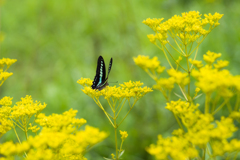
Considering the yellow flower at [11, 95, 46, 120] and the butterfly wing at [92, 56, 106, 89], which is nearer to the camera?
the yellow flower at [11, 95, 46, 120]

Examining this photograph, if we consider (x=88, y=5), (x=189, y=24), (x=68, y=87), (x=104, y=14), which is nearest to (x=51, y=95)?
(x=68, y=87)

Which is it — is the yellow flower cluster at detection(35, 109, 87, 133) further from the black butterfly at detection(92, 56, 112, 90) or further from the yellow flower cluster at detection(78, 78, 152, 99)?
the black butterfly at detection(92, 56, 112, 90)

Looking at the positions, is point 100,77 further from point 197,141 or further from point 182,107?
point 197,141

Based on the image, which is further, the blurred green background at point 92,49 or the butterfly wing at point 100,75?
the blurred green background at point 92,49

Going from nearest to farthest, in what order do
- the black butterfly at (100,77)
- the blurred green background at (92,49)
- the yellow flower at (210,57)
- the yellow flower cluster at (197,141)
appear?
the yellow flower cluster at (197,141) < the yellow flower at (210,57) < the black butterfly at (100,77) < the blurred green background at (92,49)

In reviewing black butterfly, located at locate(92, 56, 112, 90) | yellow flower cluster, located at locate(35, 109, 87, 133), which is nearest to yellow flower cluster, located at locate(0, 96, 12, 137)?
yellow flower cluster, located at locate(35, 109, 87, 133)

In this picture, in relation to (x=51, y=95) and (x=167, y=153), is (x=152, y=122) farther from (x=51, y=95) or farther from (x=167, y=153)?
(x=167, y=153)

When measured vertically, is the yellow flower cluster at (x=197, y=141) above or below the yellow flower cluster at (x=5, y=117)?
below

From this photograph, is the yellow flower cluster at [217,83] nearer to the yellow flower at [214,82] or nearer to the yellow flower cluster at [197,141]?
the yellow flower at [214,82]

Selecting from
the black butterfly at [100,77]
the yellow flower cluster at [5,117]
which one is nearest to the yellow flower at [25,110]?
the yellow flower cluster at [5,117]
